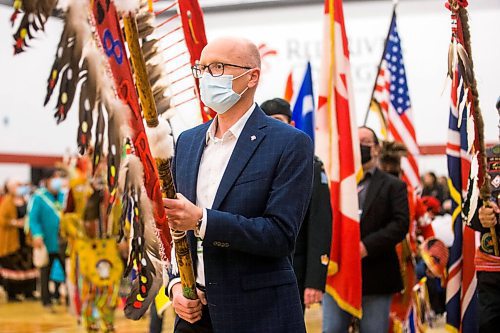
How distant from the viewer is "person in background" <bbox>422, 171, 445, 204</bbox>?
40.4 ft

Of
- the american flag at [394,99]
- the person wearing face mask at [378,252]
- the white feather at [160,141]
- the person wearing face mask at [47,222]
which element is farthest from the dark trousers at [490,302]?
the person wearing face mask at [47,222]

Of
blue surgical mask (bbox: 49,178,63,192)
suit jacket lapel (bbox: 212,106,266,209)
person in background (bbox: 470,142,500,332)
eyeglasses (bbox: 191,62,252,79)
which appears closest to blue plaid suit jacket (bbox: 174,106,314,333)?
suit jacket lapel (bbox: 212,106,266,209)

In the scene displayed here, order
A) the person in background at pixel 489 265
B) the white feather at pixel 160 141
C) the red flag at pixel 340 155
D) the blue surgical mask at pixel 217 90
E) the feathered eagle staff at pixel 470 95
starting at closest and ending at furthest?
1. the white feather at pixel 160 141
2. the blue surgical mask at pixel 217 90
3. the feathered eagle staff at pixel 470 95
4. the person in background at pixel 489 265
5. the red flag at pixel 340 155

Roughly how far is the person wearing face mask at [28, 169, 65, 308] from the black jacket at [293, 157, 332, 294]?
8.11 m

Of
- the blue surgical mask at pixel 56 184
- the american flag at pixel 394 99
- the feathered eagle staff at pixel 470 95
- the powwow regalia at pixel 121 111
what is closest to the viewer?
the powwow regalia at pixel 121 111

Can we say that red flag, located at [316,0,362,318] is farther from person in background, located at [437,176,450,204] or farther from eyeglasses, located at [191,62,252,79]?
person in background, located at [437,176,450,204]

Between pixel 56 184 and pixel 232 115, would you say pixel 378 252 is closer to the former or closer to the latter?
pixel 232 115

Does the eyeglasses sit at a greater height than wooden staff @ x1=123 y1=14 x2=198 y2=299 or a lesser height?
greater

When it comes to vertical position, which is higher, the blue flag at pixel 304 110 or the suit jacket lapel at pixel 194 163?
the blue flag at pixel 304 110

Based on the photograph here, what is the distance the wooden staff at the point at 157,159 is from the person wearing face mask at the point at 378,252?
276 cm

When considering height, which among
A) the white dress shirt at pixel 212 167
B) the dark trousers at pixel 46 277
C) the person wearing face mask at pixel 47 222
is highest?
the white dress shirt at pixel 212 167

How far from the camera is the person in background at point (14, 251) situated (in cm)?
1445

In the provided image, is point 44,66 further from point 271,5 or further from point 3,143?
point 271,5

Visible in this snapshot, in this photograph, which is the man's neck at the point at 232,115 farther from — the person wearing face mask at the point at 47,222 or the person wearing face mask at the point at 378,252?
the person wearing face mask at the point at 47,222
